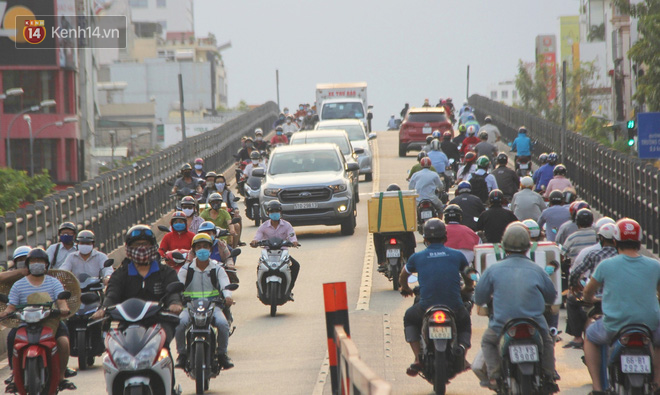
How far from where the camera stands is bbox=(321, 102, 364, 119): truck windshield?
4969cm

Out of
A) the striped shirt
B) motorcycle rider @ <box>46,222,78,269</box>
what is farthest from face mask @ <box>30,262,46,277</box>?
motorcycle rider @ <box>46,222,78,269</box>

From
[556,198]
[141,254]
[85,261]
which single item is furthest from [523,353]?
[556,198]

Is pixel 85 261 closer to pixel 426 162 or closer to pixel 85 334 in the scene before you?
pixel 85 334

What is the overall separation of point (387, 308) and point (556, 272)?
243 inches

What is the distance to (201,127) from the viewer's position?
5315 inches

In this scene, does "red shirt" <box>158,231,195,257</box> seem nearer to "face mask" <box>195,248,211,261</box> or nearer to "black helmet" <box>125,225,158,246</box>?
"face mask" <box>195,248,211,261</box>

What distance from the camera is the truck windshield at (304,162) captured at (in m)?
27.9

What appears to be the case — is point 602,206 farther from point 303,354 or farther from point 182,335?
point 182,335

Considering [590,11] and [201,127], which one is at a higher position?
[590,11]

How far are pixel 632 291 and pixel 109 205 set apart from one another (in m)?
16.9

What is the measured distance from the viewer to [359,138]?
40.1 m

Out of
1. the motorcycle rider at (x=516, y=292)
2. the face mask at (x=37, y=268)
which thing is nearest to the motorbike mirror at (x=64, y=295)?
the face mask at (x=37, y=268)

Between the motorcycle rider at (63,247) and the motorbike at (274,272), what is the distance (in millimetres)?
3511

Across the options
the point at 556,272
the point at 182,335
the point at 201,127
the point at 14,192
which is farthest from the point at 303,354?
the point at 201,127
